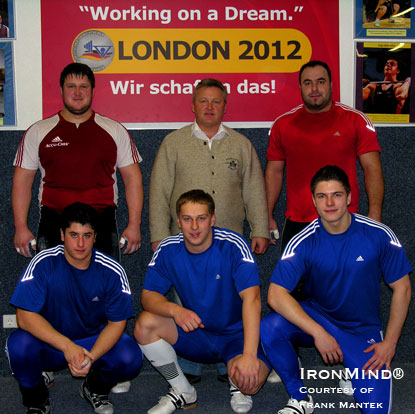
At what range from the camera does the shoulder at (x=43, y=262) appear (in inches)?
111

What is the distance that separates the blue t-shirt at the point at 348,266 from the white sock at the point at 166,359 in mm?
668

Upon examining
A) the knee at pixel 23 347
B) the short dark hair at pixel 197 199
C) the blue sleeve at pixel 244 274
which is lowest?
the knee at pixel 23 347

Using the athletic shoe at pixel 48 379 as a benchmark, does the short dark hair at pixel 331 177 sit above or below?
above

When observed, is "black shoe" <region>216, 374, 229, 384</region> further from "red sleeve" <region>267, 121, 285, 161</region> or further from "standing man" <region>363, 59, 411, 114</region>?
"standing man" <region>363, 59, 411, 114</region>

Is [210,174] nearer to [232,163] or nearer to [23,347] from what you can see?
[232,163]

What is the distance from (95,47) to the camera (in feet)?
12.0

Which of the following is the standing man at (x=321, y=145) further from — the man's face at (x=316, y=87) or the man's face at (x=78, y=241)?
the man's face at (x=78, y=241)

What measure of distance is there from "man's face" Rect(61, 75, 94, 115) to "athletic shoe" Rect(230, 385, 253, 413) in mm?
1837

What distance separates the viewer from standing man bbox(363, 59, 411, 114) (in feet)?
12.4

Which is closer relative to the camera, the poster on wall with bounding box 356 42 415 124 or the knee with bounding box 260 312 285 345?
the knee with bounding box 260 312 285 345

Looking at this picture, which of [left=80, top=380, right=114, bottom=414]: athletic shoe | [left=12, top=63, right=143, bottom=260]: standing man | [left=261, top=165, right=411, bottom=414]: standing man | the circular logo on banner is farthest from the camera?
the circular logo on banner

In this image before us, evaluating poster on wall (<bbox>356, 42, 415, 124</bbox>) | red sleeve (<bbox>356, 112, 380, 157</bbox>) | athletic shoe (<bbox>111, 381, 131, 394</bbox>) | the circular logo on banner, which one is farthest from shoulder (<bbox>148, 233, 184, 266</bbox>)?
poster on wall (<bbox>356, 42, 415, 124</bbox>)

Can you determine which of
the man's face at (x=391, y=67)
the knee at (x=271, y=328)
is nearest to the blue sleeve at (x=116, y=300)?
the knee at (x=271, y=328)

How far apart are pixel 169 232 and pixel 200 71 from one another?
1.15m
